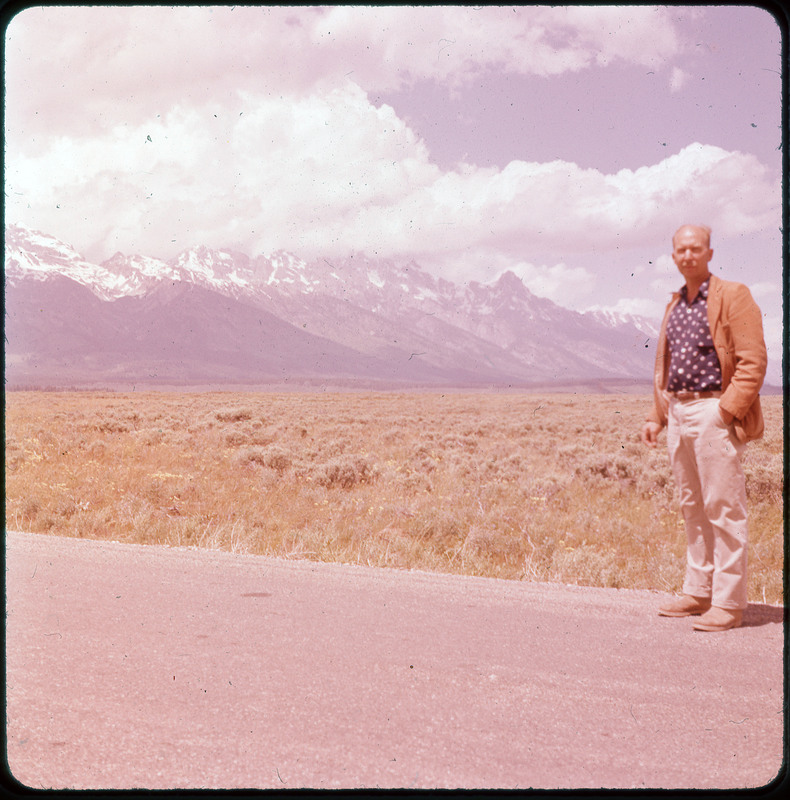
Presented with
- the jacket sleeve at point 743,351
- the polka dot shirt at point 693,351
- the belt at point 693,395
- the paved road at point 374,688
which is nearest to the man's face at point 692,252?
the polka dot shirt at point 693,351

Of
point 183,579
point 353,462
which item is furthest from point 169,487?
point 183,579

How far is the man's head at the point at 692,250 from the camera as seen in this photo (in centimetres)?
399

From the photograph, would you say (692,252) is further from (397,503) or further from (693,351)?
(397,503)

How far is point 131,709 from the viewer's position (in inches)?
115

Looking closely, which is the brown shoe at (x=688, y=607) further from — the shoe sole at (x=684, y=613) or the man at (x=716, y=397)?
the man at (x=716, y=397)

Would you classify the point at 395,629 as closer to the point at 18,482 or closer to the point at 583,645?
the point at 583,645

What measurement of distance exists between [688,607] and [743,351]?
153 centimetres

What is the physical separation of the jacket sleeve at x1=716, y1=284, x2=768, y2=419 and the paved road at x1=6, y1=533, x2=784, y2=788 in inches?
49.3

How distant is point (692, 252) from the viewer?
3.99 metres

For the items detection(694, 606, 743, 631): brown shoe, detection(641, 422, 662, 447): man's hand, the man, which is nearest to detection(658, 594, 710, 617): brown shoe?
the man

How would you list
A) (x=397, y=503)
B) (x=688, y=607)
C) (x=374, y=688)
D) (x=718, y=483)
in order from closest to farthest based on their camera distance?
(x=374, y=688), (x=718, y=483), (x=688, y=607), (x=397, y=503)

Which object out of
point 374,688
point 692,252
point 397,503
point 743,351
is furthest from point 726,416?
point 397,503

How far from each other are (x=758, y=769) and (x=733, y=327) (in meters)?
2.21

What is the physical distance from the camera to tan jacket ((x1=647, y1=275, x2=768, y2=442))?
3.82 meters
